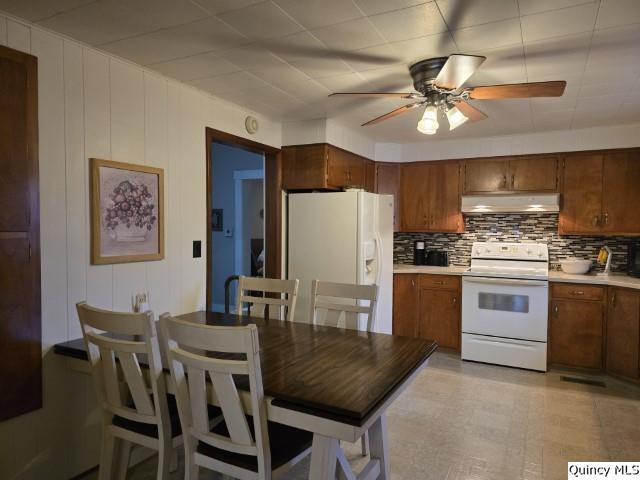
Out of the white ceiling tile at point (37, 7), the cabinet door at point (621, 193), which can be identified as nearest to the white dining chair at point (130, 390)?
the white ceiling tile at point (37, 7)

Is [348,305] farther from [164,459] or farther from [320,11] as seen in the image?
[320,11]

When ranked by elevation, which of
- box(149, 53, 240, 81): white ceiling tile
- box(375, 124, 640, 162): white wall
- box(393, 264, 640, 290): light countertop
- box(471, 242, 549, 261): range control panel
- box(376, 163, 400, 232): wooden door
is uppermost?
box(149, 53, 240, 81): white ceiling tile

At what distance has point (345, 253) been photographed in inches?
140

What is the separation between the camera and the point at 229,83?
275cm

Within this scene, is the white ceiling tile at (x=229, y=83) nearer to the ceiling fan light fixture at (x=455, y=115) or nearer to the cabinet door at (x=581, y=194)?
the ceiling fan light fixture at (x=455, y=115)

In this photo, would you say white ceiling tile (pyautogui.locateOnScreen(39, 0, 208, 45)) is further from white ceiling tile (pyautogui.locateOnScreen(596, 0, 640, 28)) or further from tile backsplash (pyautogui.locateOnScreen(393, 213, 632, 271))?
tile backsplash (pyautogui.locateOnScreen(393, 213, 632, 271))

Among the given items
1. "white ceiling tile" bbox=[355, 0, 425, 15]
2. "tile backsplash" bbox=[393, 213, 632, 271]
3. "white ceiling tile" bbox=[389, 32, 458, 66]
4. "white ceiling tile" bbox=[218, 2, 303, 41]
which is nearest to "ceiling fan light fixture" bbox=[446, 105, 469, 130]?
"white ceiling tile" bbox=[389, 32, 458, 66]

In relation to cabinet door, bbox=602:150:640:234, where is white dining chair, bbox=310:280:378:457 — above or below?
below

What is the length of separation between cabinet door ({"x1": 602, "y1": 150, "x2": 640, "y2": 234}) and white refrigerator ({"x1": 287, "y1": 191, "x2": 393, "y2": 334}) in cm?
211

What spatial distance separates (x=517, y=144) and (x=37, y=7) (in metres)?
4.02

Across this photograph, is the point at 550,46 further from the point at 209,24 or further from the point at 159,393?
the point at 159,393

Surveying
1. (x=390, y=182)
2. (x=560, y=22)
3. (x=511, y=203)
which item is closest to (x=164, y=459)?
(x=560, y=22)

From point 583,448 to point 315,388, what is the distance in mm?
2004

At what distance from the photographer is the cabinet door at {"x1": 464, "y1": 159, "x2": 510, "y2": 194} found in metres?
4.34
